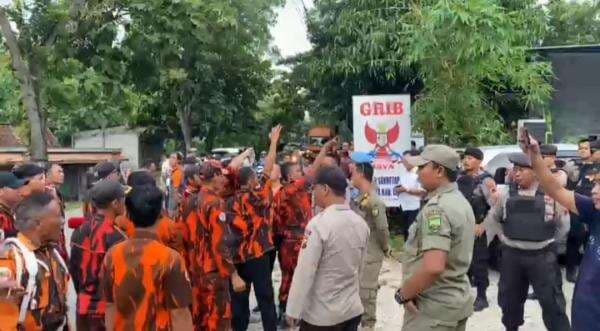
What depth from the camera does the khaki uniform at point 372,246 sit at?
6672 millimetres

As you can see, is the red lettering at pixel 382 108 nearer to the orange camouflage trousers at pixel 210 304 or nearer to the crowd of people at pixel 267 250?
the crowd of people at pixel 267 250

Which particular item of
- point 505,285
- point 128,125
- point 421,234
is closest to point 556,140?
point 505,285

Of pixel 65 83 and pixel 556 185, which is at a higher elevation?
pixel 65 83

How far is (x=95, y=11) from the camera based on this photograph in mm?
13688

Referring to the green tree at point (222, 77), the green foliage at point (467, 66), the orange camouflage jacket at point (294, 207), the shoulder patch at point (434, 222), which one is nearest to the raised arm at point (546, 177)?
the shoulder patch at point (434, 222)

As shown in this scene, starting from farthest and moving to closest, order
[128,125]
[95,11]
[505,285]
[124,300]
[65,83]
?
[128,125] < [65,83] < [95,11] < [505,285] < [124,300]

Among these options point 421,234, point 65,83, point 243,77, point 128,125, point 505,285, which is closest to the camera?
point 421,234

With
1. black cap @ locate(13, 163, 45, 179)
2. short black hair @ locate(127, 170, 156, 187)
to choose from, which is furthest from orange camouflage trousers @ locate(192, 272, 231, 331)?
black cap @ locate(13, 163, 45, 179)

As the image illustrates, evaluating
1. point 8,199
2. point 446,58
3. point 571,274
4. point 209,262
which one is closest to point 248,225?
point 209,262

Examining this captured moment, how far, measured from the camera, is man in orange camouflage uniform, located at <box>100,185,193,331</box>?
3.69 metres

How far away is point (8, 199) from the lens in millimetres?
5703

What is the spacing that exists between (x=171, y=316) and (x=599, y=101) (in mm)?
12816

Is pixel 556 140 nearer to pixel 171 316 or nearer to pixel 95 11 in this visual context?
pixel 95 11

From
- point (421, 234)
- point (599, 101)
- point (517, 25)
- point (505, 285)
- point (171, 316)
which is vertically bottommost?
point (505, 285)
